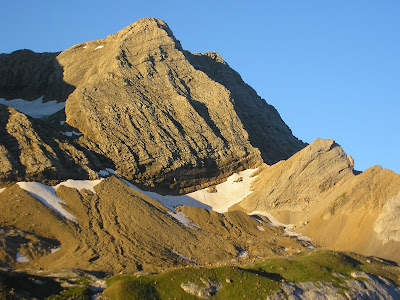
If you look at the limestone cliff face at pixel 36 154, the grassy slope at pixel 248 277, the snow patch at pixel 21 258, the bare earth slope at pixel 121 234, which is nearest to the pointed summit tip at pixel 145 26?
the limestone cliff face at pixel 36 154

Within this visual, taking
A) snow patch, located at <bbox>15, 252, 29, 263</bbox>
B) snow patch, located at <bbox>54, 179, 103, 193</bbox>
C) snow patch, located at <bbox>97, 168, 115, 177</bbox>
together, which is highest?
snow patch, located at <bbox>97, 168, 115, 177</bbox>

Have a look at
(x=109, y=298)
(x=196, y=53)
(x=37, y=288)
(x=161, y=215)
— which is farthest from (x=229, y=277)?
(x=196, y=53)

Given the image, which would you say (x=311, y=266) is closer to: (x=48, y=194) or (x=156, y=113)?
(x=48, y=194)

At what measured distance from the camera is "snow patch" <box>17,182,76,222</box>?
66438 millimetres

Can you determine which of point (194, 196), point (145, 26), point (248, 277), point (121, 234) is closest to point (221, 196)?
point (194, 196)

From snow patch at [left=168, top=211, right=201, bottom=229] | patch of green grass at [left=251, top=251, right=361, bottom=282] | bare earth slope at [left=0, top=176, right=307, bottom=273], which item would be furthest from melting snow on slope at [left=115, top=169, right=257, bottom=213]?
patch of green grass at [left=251, top=251, right=361, bottom=282]

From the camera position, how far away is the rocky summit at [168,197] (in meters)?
48.9

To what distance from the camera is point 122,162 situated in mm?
83500

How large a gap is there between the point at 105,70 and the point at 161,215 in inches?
1477

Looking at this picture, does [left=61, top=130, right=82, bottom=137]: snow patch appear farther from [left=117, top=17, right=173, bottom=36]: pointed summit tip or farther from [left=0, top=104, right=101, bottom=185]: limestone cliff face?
[left=117, top=17, right=173, bottom=36]: pointed summit tip

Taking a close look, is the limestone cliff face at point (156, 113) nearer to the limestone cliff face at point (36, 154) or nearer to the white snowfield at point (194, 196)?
the white snowfield at point (194, 196)

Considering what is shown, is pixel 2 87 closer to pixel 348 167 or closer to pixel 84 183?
pixel 84 183

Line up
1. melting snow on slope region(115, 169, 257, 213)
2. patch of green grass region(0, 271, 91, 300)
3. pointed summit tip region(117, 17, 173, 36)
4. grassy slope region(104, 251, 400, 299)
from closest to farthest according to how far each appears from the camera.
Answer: patch of green grass region(0, 271, 91, 300), grassy slope region(104, 251, 400, 299), melting snow on slope region(115, 169, 257, 213), pointed summit tip region(117, 17, 173, 36)

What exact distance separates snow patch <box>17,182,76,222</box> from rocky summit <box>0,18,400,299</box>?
178 millimetres
